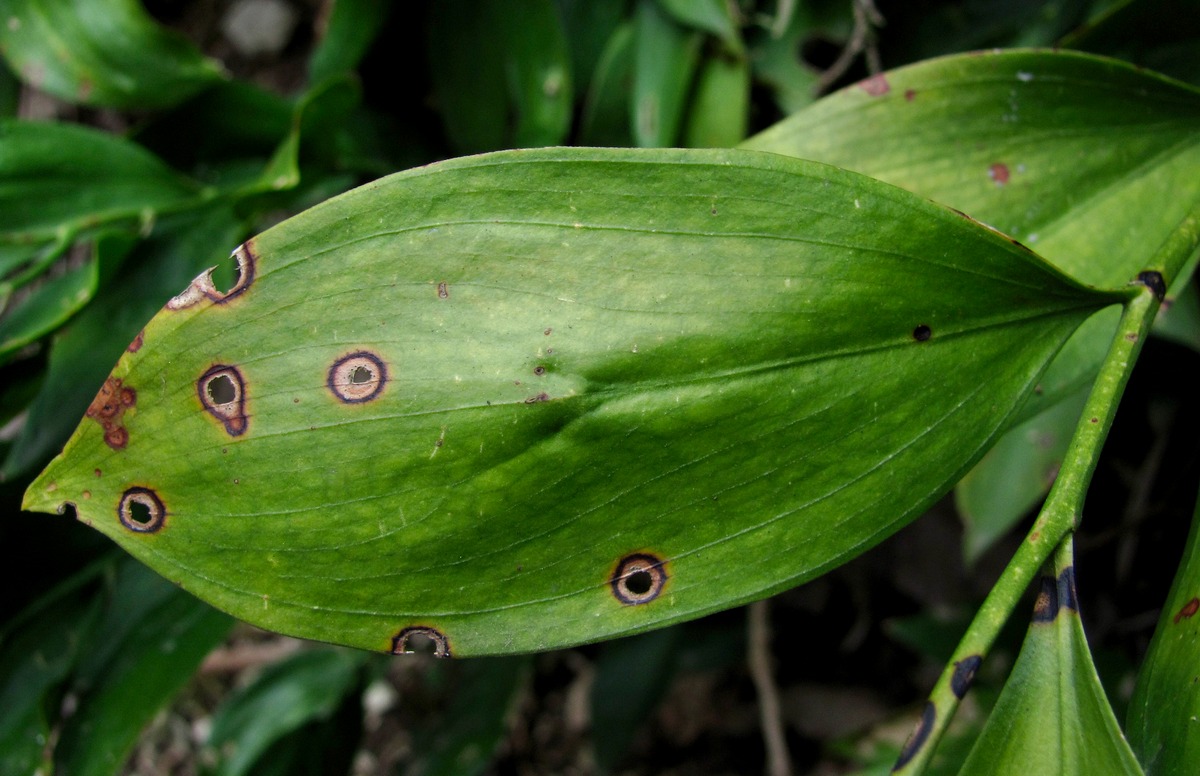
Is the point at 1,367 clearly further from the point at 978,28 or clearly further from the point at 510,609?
the point at 978,28

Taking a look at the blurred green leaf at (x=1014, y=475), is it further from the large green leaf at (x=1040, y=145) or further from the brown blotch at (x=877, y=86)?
the brown blotch at (x=877, y=86)

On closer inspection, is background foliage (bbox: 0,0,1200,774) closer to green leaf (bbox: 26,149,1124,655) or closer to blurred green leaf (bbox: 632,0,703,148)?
blurred green leaf (bbox: 632,0,703,148)

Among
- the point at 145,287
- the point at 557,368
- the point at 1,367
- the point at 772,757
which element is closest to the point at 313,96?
the point at 145,287

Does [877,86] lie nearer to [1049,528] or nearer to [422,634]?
[1049,528]

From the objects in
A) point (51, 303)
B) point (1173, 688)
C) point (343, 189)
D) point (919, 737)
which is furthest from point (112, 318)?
point (1173, 688)

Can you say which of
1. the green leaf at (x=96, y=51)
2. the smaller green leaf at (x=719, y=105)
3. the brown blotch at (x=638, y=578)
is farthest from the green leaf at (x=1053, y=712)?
the green leaf at (x=96, y=51)
